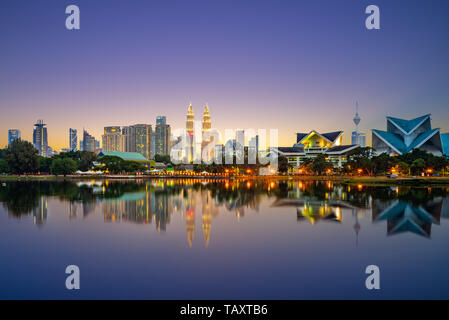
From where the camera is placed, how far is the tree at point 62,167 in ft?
198

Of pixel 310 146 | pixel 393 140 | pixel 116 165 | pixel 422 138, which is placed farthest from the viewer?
pixel 310 146

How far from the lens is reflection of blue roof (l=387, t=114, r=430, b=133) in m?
70.4

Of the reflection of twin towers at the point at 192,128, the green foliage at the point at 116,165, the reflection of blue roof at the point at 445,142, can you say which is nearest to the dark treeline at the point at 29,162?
the green foliage at the point at 116,165

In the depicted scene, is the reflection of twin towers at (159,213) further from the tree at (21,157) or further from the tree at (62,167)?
the tree at (21,157)

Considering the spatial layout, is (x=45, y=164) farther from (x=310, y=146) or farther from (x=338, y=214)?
(x=310, y=146)

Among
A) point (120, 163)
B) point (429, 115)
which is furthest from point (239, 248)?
point (429, 115)

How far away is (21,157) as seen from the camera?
58.4m

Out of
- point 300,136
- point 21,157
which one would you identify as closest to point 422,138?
point 300,136

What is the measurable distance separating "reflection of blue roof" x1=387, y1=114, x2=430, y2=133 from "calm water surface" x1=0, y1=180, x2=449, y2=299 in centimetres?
6693

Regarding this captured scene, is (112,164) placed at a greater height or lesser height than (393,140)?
lesser

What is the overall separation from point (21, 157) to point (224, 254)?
64948 mm

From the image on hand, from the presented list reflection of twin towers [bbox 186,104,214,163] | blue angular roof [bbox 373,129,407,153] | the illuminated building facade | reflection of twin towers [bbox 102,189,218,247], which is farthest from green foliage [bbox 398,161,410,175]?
reflection of twin towers [bbox 186,104,214,163]

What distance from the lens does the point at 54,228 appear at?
11.8 m
